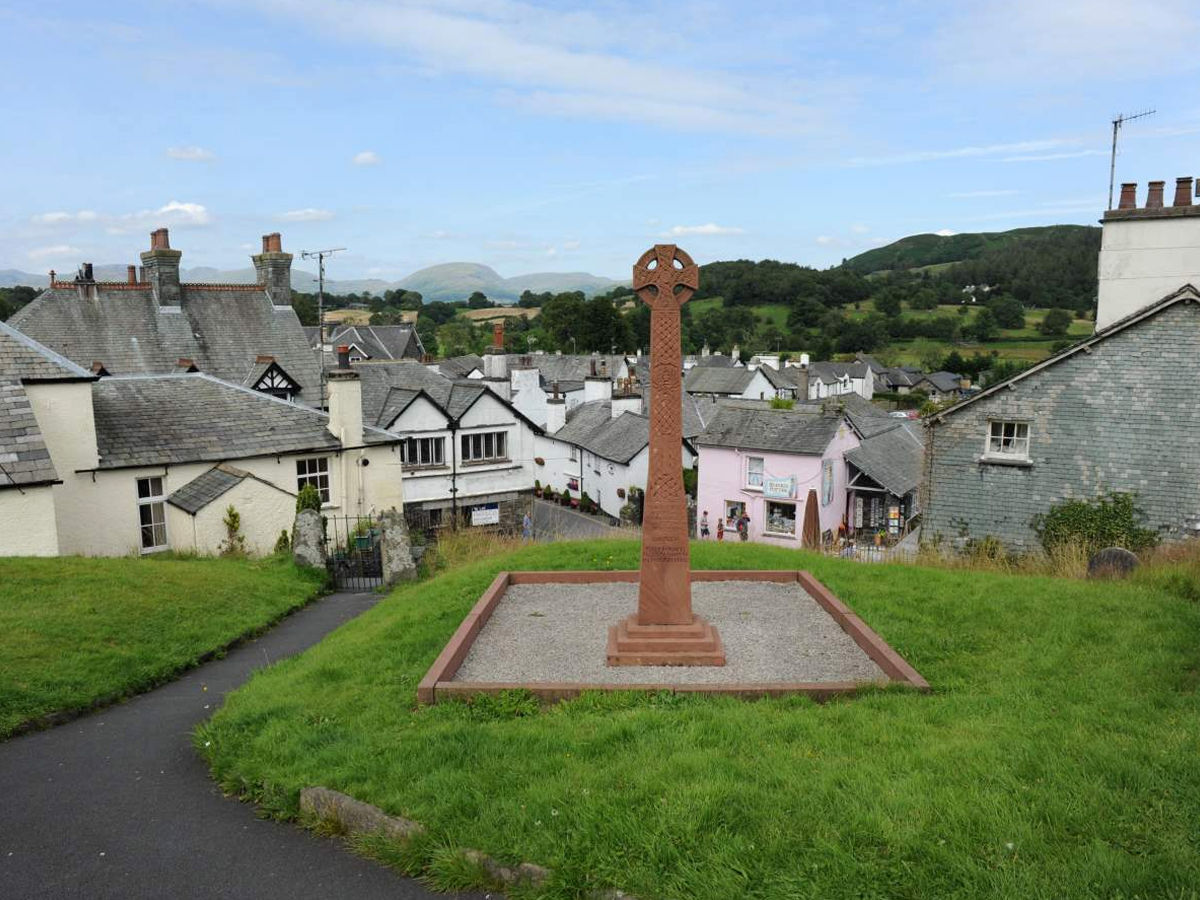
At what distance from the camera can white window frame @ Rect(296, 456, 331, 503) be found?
73.5 ft

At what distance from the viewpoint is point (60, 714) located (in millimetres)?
9406

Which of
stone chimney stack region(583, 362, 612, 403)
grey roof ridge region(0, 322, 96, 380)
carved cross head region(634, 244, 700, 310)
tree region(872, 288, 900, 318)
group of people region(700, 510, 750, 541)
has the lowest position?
group of people region(700, 510, 750, 541)

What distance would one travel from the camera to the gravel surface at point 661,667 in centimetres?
913

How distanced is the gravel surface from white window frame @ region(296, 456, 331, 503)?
11.4 metres

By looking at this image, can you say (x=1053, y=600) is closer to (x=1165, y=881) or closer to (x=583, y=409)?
(x=1165, y=881)

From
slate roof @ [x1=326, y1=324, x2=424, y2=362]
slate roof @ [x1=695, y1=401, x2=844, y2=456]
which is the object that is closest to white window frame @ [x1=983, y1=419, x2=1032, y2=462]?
slate roof @ [x1=695, y1=401, x2=844, y2=456]

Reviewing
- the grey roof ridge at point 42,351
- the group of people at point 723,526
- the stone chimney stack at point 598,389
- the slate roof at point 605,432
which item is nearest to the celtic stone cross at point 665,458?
the grey roof ridge at point 42,351

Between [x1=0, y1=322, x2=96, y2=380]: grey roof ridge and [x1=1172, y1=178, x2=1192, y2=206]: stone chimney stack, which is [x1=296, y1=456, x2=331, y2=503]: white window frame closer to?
[x1=0, y1=322, x2=96, y2=380]: grey roof ridge

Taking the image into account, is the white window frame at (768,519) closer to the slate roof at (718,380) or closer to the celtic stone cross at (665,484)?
the celtic stone cross at (665,484)

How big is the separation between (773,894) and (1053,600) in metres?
8.10

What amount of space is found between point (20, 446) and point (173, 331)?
18.1m

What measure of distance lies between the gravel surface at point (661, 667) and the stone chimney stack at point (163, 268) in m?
Result: 26.5

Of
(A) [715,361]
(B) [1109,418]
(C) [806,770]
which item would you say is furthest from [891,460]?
(A) [715,361]

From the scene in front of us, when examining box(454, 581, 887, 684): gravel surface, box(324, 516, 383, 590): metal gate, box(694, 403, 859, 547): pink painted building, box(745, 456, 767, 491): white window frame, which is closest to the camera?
box(454, 581, 887, 684): gravel surface
